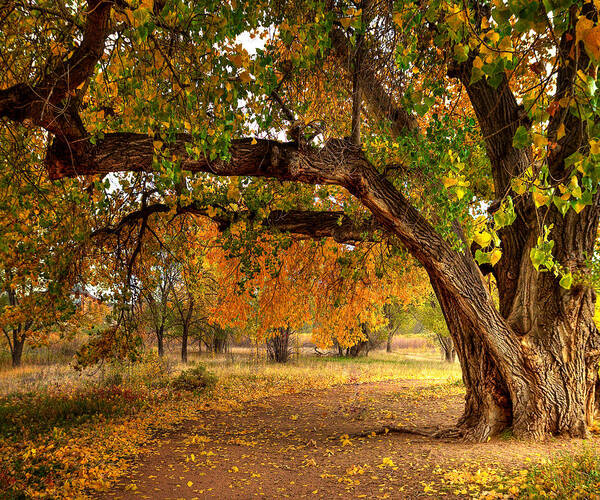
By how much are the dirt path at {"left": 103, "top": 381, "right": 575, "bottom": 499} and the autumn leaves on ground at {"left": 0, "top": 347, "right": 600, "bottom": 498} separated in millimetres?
22

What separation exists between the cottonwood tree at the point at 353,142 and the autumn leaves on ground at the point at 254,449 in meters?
1.32

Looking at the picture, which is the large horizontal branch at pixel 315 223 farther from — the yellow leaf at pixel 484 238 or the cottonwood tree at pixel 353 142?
the yellow leaf at pixel 484 238

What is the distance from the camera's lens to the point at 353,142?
5715 mm

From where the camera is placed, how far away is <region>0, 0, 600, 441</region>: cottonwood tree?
4094 millimetres

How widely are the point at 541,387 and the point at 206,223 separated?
837 centimetres

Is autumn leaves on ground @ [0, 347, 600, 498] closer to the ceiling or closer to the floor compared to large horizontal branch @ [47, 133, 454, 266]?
closer to the floor

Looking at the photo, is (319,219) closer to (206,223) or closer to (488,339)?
(488,339)

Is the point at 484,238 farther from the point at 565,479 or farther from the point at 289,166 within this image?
the point at 565,479

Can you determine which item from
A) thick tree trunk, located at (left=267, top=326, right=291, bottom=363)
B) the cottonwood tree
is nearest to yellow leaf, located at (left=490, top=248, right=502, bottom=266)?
the cottonwood tree

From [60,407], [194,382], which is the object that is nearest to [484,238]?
[60,407]

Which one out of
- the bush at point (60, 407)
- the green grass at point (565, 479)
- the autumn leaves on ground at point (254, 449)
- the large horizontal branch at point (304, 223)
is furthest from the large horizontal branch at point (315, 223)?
the bush at point (60, 407)

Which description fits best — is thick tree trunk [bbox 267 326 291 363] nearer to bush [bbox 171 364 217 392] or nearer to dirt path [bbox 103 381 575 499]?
bush [bbox 171 364 217 392]

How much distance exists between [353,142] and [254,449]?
515 cm

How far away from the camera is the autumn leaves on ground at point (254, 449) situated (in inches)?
189
